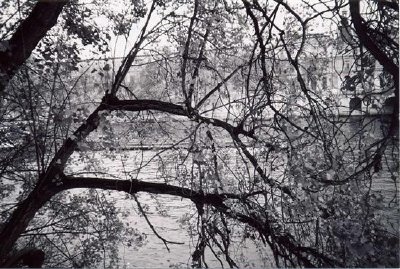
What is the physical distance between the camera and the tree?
2.23 metres

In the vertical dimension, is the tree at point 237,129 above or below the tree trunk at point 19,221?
above

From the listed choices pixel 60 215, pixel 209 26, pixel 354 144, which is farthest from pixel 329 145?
pixel 60 215

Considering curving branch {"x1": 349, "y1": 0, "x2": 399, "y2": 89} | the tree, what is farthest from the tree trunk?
curving branch {"x1": 349, "y1": 0, "x2": 399, "y2": 89}

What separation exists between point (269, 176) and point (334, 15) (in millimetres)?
1109

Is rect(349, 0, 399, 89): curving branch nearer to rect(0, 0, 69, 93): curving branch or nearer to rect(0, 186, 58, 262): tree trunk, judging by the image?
rect(0, 0, 69, 93): curving branch

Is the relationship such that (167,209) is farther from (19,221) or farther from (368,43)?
(368,43)

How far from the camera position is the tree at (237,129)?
2234 millimetres

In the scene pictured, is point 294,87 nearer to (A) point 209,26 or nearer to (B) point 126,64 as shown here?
(A) point 209,26

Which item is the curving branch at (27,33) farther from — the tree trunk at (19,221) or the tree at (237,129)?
the tree trunk at (19,221)

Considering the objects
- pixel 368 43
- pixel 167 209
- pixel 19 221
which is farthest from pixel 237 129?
pixel 167 209

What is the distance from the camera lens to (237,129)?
2.83 m

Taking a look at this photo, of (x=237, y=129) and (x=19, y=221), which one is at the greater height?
(x=237, y=129)

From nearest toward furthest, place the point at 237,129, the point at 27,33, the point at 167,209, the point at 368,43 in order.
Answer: the point at 368,43 → the point at 27,33 → the point at 237,129 → the point at 167,209

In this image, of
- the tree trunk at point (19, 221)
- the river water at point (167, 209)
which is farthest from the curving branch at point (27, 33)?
the river water at point (167, 209)
